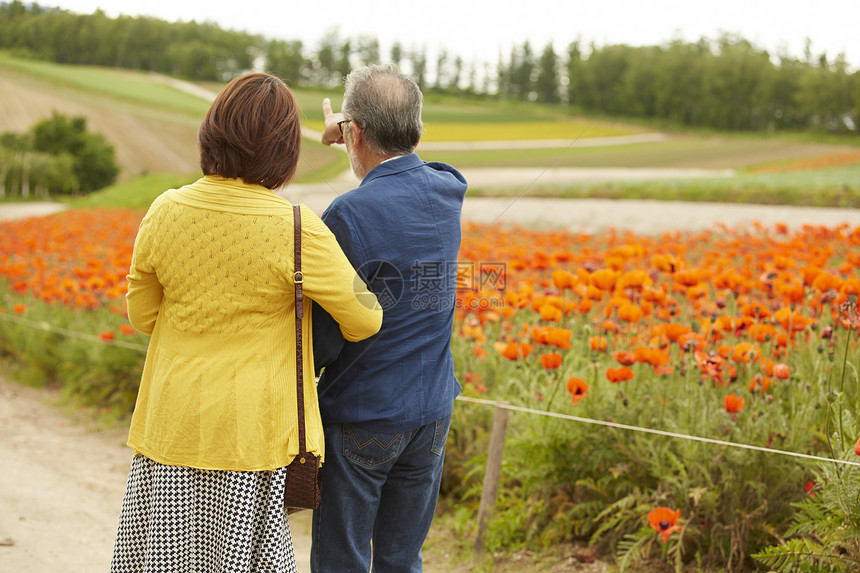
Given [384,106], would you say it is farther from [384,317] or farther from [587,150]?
[587,150]

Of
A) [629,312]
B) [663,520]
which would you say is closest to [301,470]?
[663,520]

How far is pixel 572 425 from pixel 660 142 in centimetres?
4094

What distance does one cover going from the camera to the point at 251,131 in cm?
156

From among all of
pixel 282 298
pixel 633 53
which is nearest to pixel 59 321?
pixel 282 298

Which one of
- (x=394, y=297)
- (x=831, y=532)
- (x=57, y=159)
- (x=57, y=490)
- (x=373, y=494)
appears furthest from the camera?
(x=57, y=159)

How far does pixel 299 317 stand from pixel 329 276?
0.14 m

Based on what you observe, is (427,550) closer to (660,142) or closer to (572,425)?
(572,425)

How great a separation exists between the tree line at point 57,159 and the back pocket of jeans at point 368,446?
37.2 m

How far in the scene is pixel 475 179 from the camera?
25656 millimetres

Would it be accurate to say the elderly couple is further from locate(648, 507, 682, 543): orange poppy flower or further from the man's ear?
locate(648, 507, 682, 543): orange poppy flower

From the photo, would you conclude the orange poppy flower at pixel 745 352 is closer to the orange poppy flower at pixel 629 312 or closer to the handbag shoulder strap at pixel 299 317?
the orange poppy flower at pixel 629 312

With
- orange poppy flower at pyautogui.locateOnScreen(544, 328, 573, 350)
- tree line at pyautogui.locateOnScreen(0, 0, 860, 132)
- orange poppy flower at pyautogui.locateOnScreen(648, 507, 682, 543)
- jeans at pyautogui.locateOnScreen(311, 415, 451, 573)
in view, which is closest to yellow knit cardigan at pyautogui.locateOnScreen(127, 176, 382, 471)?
jeans at pyautogui.locateOnScreen(311, 415, 451, 573)

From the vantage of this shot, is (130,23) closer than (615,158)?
No

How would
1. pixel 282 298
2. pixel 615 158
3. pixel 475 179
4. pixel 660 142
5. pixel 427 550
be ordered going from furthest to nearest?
pixel 660 142 < pixel 615 158 < pixel 475 179 < pixel 427 550 < pixel 282 298
